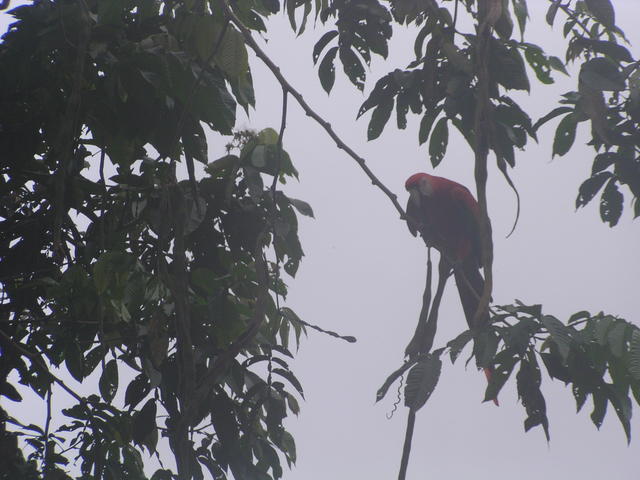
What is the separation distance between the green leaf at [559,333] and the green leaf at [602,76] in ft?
0.97

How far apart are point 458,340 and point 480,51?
37 centimetres

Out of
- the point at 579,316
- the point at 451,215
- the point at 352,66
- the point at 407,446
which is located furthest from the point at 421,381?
the point at 451,215

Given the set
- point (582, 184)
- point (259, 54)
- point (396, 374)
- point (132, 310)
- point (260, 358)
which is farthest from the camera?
point (582, 184)

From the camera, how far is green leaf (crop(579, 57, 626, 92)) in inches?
30.4

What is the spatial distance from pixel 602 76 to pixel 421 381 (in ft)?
1.37

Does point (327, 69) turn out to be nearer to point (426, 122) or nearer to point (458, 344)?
point (426, 122)

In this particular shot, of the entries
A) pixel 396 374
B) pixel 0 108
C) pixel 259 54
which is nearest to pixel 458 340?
pixel 396 374

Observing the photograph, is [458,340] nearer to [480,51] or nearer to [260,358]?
[480,51]

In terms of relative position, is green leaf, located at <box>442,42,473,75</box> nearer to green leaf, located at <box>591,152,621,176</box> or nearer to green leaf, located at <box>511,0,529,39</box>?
green leaf, located at <box>511,0,529,39</box>

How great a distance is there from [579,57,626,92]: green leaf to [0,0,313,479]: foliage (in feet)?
1.34

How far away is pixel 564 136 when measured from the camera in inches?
52.2

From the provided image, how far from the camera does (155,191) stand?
1.33 m

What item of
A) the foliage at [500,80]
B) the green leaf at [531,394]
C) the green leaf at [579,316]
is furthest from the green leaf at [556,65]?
the green leaf at [531,394]

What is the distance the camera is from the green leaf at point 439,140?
1250mm
